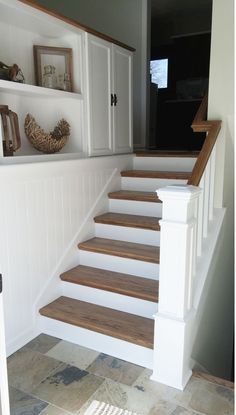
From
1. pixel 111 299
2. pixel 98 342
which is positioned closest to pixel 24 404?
pixel 98 342

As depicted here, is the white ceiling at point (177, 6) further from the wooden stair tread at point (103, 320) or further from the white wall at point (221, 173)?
the wooden stair tread at point (103, 320)

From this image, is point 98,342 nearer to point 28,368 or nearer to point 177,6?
point 28,368

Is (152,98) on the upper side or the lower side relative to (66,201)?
upper

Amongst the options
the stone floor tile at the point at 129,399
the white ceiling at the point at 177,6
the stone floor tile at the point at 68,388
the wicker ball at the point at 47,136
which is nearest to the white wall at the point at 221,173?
the stone floor tile at the point at 129,399

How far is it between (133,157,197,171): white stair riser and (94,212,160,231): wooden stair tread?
2.17 ft

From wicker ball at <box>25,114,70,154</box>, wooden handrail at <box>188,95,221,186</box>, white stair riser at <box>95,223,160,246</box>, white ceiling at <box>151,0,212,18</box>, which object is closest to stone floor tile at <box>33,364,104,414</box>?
white stair riser at <box>95,223,160,246</box>

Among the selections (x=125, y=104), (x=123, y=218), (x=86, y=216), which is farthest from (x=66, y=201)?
(x=125, y=104)

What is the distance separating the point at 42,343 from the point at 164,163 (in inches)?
76.1

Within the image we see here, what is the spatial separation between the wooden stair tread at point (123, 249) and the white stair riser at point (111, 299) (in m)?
0.29

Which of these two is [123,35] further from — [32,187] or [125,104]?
[32,187]

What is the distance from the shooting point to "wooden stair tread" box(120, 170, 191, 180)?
2943mm

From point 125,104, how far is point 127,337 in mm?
2193

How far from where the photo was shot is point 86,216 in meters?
2.82

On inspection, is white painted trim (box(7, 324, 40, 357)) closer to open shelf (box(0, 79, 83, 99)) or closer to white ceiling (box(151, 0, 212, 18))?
open shelf (box(0, 79, 83, 99))
